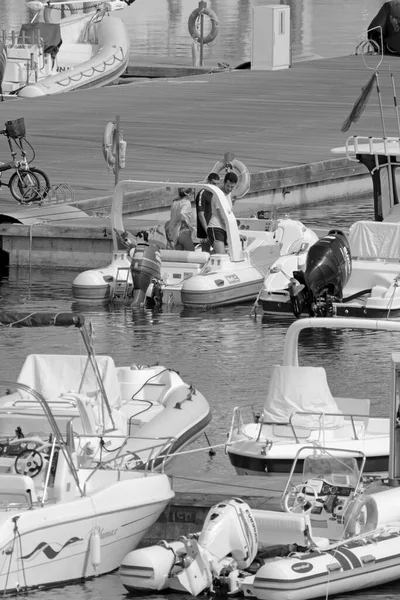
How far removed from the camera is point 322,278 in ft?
73.4

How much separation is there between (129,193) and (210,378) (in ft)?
31.4

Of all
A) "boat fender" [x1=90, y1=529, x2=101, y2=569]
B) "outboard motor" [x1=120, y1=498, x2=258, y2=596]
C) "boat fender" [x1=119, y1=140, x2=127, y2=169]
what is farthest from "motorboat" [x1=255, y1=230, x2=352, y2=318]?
"outboard motor" [x1=120, y1=498, x2=258, y2=596]

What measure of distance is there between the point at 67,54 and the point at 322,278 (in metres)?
29.4

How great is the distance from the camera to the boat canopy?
159 feet

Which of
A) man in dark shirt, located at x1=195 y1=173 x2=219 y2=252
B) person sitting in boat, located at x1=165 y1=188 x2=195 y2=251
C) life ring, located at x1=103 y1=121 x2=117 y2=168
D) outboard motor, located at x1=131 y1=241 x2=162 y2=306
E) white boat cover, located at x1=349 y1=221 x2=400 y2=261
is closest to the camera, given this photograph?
outboard motor, located at x1=131 y1=241 x2=162 y2=306

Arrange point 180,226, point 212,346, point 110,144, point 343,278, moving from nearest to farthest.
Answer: point 212,346
point 343,278
point 180,226
point 110,144

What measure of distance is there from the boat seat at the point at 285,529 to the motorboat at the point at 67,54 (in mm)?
31268

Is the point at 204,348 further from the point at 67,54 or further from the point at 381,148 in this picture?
the point at 67,54

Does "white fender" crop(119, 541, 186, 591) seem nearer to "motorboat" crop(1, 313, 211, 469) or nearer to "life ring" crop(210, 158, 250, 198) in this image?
"motorboat" crop(1, 313, 211, 469)

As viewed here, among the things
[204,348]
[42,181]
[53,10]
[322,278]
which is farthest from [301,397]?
[53,10]

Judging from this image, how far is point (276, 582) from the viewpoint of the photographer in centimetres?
1198

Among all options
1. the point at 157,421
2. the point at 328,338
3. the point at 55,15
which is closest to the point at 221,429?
the point at 157,421

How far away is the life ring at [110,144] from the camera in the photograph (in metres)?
26.9

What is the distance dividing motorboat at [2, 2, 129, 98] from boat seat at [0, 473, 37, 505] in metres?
31.0
